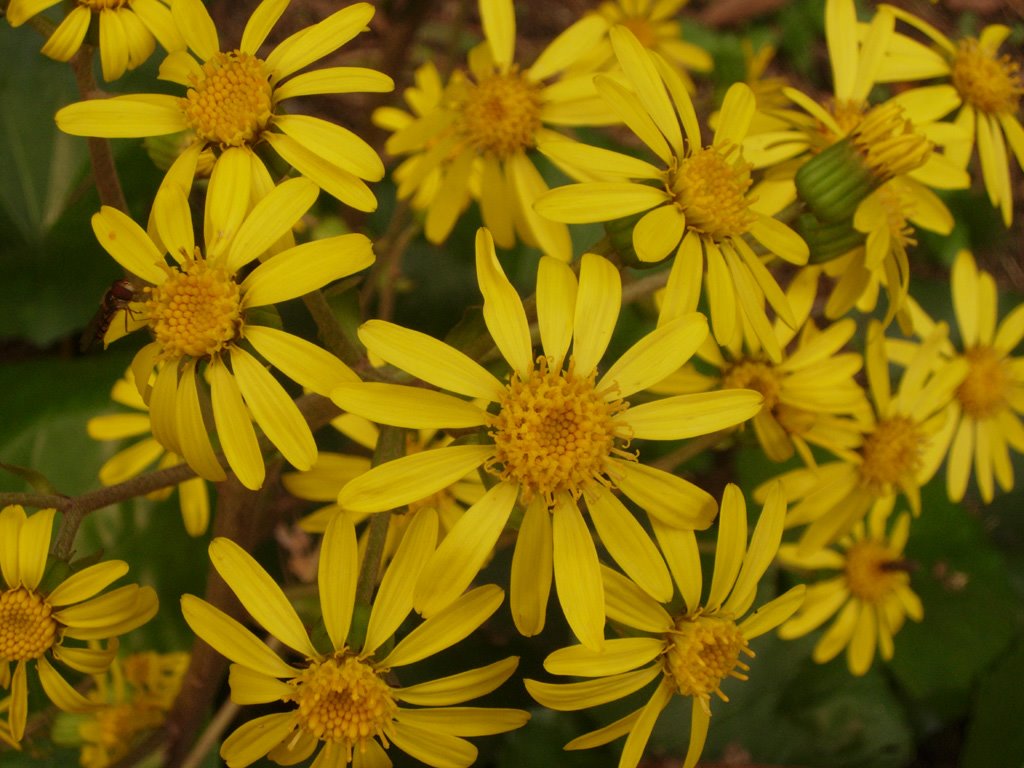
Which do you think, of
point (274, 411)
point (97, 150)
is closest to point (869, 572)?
point (274, 411)

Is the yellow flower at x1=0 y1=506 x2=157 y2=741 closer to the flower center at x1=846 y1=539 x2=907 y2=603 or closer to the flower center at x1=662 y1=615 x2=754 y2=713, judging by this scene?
the flower center at x1=662 y1=615 x2=754 y2=713

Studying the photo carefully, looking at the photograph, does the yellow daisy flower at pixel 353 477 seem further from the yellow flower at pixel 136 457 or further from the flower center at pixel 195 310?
the flower center at pixel 195 310

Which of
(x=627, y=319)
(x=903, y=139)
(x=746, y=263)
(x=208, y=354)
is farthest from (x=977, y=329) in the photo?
(x=208, y=354)

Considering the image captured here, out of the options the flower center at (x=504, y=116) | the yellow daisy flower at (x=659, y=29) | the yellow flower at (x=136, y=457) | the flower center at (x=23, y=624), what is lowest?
the flower center at (x=23, y=624)

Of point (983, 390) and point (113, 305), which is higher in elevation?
point (983, 390)

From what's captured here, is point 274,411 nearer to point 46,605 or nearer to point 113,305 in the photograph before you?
point 113,305

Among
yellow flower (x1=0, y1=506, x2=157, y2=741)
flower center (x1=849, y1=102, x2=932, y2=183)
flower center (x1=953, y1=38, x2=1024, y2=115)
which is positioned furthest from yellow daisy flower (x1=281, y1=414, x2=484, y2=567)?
flower center (x1=953, y1=38, x2=1024, y2=115)

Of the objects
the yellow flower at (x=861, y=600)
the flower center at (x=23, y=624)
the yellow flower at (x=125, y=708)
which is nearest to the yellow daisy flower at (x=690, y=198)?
the flower center at (x=23, y=624)
